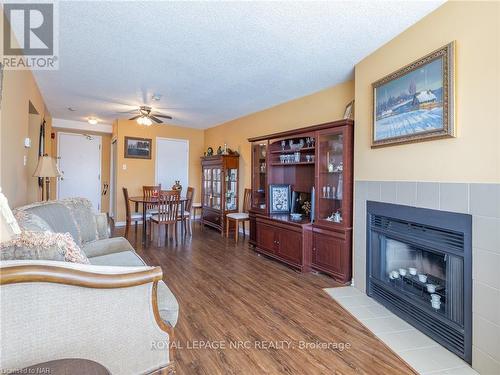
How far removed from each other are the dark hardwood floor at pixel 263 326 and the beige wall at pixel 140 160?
3.33m

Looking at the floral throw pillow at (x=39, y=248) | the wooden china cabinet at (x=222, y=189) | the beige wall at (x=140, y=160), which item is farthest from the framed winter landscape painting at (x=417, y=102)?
the beige wall at (x=140, y=160)

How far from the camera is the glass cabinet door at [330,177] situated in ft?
10.1

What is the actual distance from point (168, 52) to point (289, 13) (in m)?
1.31

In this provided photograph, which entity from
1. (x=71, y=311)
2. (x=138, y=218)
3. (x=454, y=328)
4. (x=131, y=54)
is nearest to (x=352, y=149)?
(x=454, y=328)

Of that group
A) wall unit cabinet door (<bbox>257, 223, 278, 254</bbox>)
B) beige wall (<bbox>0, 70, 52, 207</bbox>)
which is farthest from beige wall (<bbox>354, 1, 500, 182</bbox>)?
beige wall (<bbox>0, 70, 52, 207</bbox>)

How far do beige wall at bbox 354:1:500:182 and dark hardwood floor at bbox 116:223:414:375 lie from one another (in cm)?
135

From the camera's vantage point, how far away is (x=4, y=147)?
2240mm

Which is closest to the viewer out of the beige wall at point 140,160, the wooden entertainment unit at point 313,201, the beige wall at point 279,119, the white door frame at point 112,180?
the wooden entertainment unit at point 313,201

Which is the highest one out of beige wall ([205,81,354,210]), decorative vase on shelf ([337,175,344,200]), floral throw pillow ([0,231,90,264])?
beige wall ([205,81,354,210])

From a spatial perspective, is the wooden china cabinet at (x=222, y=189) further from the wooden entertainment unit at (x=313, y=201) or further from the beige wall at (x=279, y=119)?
the wooden entertainment unit at (x=313, y=201)

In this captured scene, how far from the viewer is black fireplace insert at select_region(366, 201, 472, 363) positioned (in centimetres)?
173

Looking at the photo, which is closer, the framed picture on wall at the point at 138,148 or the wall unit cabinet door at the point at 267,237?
the wall unit cabinet door at the point at 267,237

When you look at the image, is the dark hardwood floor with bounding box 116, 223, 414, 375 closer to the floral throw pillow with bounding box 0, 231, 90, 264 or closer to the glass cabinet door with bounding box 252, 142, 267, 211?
the floral throw pillow with bounding box 0, 231, 90, 264

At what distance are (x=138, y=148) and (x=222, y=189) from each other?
7.99ft
